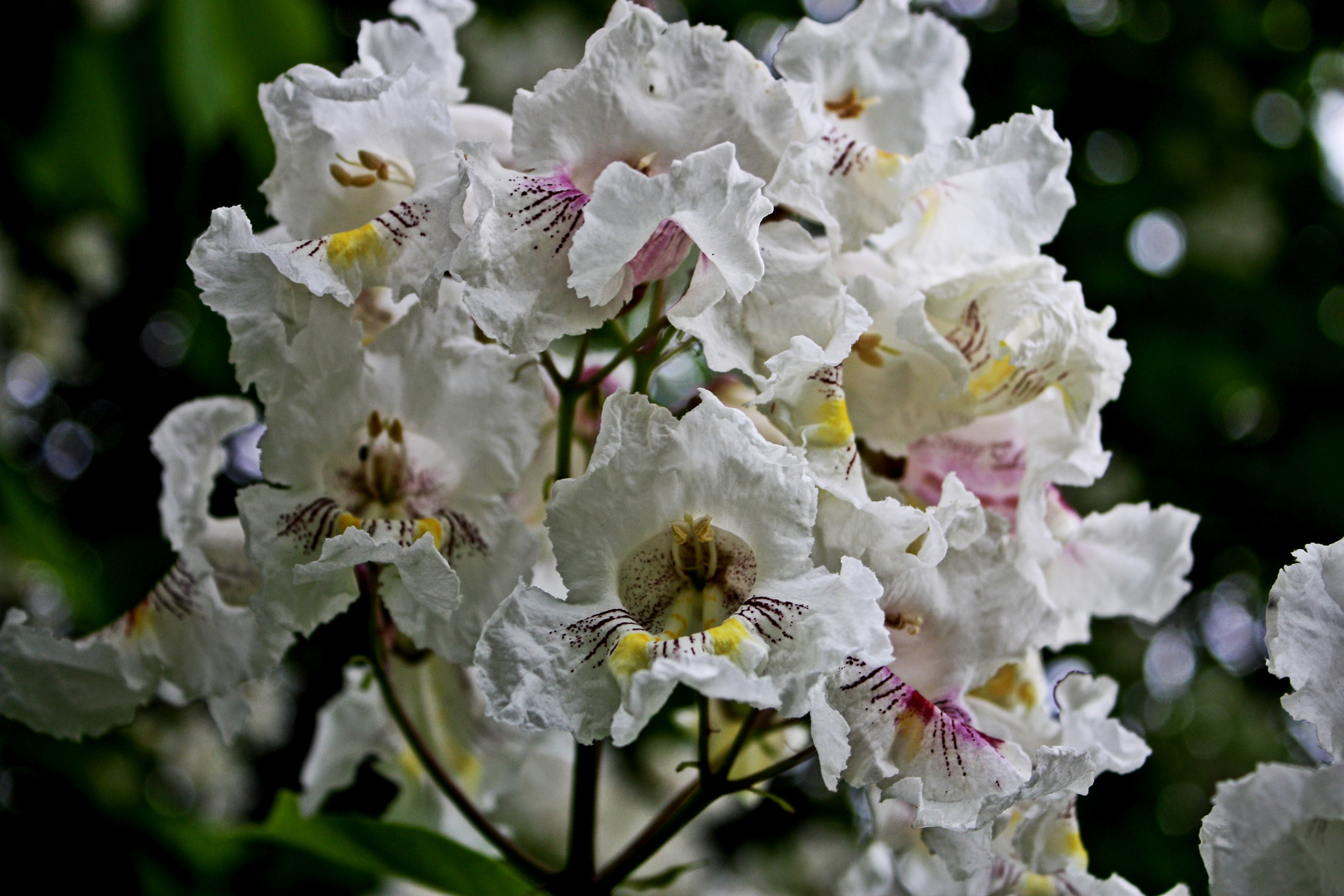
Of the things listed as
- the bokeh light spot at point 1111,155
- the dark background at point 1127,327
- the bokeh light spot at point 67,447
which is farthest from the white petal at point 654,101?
the bokeh light spot at point 67,447

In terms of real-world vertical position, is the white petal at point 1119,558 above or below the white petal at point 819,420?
below

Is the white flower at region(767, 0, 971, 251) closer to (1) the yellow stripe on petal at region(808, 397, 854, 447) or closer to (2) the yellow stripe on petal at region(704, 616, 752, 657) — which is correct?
(1) the yellow stripe on petal at region(808, 397, 854, 447)

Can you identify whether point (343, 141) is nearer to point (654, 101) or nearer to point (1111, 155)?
point (654, 101)

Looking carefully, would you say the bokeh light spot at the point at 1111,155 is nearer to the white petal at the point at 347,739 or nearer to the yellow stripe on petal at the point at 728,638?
the white petal at the point at 347,739

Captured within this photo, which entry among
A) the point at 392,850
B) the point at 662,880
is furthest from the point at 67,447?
the point at 662,880

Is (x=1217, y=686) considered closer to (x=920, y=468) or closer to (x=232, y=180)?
(x=920, y=468)

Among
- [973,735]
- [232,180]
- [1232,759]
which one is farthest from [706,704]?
[1232,759]
